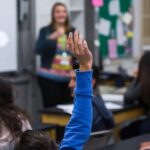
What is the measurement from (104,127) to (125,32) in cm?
381

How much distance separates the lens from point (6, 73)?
18.1 feet

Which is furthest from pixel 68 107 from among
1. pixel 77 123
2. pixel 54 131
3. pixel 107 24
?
pixel 107 24

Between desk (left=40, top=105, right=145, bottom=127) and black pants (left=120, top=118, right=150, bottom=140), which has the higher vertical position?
black pants (left=120, top=118, right=150, bottom=140)

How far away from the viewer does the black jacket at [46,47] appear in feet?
18.4

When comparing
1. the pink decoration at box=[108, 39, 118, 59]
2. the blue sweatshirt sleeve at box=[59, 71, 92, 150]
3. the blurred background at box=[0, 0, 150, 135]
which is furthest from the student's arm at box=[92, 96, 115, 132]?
the pink decoration at box=[108, 39, 118, 59]

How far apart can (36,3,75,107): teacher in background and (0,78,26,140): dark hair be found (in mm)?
2800

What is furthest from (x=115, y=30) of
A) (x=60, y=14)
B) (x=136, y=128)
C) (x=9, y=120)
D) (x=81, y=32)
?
(x=9, y=120)

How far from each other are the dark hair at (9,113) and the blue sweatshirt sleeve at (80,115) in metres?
0.78

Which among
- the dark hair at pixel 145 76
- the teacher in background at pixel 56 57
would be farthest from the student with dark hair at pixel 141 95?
the teacher in background at pixel 56 57

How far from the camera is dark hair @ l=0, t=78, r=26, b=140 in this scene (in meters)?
2.60

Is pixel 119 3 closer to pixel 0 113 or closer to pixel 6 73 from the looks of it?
pixel 6 73

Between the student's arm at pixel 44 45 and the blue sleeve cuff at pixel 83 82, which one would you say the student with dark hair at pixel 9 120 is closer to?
the blue sleeve cuff at pixel 83 82

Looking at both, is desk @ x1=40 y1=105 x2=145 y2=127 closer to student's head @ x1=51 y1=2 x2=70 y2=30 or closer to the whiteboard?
the whiteboard

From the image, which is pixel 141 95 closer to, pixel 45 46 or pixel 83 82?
pixel 45 46
